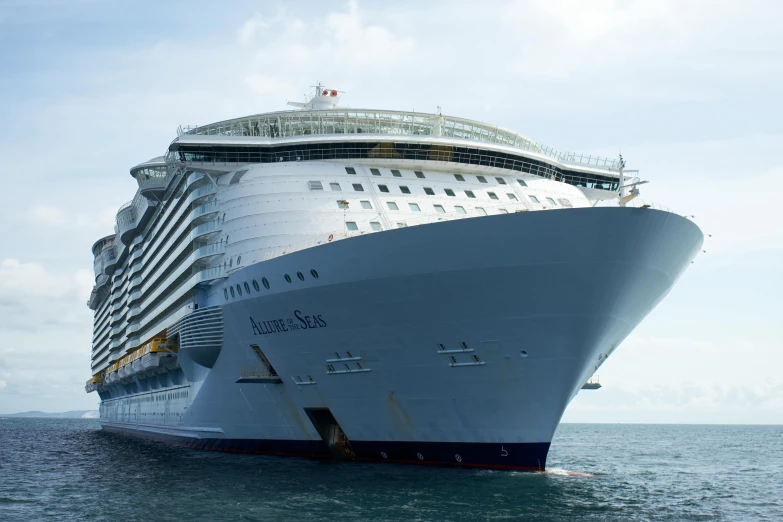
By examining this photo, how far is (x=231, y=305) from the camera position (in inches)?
957

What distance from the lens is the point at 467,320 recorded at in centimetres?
1842

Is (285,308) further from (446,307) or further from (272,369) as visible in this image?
(446,307)

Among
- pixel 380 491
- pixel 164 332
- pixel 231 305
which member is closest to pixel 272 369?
pixel 231 305

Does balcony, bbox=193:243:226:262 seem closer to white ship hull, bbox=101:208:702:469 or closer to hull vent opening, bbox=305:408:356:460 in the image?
white ship hull, bbox=101:208:702:469

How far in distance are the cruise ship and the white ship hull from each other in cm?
5

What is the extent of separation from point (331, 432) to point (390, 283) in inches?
264

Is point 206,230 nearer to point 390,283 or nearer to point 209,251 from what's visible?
point 209,251

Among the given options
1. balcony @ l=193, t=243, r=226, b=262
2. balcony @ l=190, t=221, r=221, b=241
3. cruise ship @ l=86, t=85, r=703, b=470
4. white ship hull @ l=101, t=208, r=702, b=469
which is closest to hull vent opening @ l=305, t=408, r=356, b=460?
cruise ship @ l=86, t=85, r=703, b=470

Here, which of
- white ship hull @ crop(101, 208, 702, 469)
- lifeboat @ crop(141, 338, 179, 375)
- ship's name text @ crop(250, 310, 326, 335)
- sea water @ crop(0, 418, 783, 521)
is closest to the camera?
sea water @ crop(0, 418, 783, 521)

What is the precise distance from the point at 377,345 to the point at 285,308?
11.1 ft

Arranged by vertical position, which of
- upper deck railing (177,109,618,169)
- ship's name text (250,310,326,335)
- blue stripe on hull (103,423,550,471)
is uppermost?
upper deck railing (177,109,618,169)

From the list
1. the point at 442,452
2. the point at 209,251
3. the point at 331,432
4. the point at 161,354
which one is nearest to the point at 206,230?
the point at 209,251

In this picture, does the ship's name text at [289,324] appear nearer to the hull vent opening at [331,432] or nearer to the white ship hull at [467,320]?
the white ship hull at [467,320]

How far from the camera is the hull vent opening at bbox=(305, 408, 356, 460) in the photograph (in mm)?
22812
